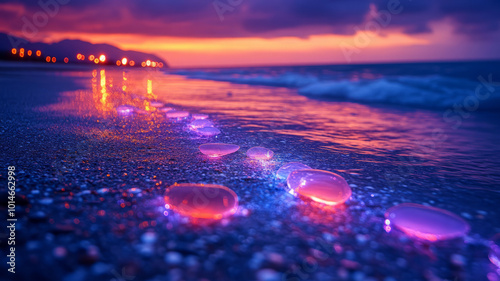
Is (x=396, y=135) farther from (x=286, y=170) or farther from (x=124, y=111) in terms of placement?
(x=124, y=111)

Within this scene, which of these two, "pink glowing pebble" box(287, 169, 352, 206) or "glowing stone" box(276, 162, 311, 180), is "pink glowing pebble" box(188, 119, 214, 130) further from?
"pink glowing pebble" box(287, 169, 352, 206)

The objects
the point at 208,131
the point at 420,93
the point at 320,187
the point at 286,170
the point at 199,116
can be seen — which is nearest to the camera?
the point at 320,187

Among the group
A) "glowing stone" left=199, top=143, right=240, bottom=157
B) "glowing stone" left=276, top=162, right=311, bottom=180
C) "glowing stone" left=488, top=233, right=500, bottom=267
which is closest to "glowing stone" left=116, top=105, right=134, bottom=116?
"glowing stone" left=199, top=143, right=240, bottom=157

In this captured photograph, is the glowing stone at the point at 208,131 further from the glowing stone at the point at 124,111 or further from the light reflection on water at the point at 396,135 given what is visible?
the glowing stone at the point at 124,111

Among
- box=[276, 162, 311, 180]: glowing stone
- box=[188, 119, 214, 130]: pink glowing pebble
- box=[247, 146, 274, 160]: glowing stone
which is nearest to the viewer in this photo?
box=[276, 162, 311, 180]: glowing stone

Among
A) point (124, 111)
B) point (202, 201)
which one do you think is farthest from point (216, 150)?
point (124, 111)

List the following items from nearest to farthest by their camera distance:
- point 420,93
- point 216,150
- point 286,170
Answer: point 286,170 < point 216,150 < point 420,93

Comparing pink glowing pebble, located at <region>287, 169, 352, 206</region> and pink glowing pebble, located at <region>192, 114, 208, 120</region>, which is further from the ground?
pink glowing pebble, located at <region>192, 114, 208, 120</region>
